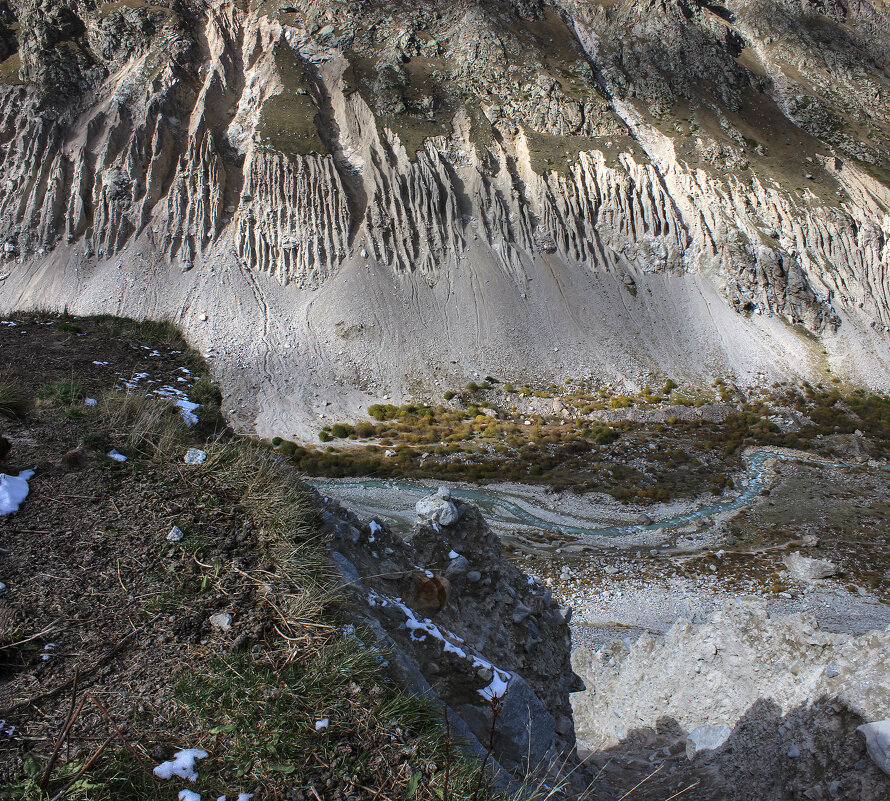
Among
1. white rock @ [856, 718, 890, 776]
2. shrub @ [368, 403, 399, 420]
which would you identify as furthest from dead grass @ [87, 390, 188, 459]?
shrub @ [368, 403, 399, 420]

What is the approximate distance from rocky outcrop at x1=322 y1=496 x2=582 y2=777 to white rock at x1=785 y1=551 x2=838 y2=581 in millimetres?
12888

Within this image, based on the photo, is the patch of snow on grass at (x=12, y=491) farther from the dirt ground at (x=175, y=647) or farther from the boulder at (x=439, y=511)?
the boulder at (x=439, y=511)

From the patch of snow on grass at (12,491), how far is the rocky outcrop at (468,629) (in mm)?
2369

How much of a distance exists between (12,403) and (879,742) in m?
9.78

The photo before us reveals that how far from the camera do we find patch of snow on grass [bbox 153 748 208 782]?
2.75 meters

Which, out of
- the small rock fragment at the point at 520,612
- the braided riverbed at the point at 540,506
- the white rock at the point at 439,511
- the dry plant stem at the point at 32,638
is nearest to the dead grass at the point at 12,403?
the dry plant stem at the point at 32,638

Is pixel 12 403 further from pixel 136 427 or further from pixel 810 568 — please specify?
pixel 810 568

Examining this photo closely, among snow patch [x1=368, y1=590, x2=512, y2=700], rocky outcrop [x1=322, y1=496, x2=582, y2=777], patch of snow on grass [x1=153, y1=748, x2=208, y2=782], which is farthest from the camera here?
snow patch [x1=368, y1=590, x2=512, y2=700]

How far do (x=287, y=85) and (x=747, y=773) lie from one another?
49736 millimetres

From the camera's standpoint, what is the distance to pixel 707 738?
8234 millimetres

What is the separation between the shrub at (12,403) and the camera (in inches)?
213

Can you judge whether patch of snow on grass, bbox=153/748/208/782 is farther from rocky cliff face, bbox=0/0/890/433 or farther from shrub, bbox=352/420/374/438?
rocky cliff face, bbox=0/0/890/433

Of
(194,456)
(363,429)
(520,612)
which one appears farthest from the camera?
(363,429)

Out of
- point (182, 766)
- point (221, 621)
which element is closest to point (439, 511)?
point (221, 621)
